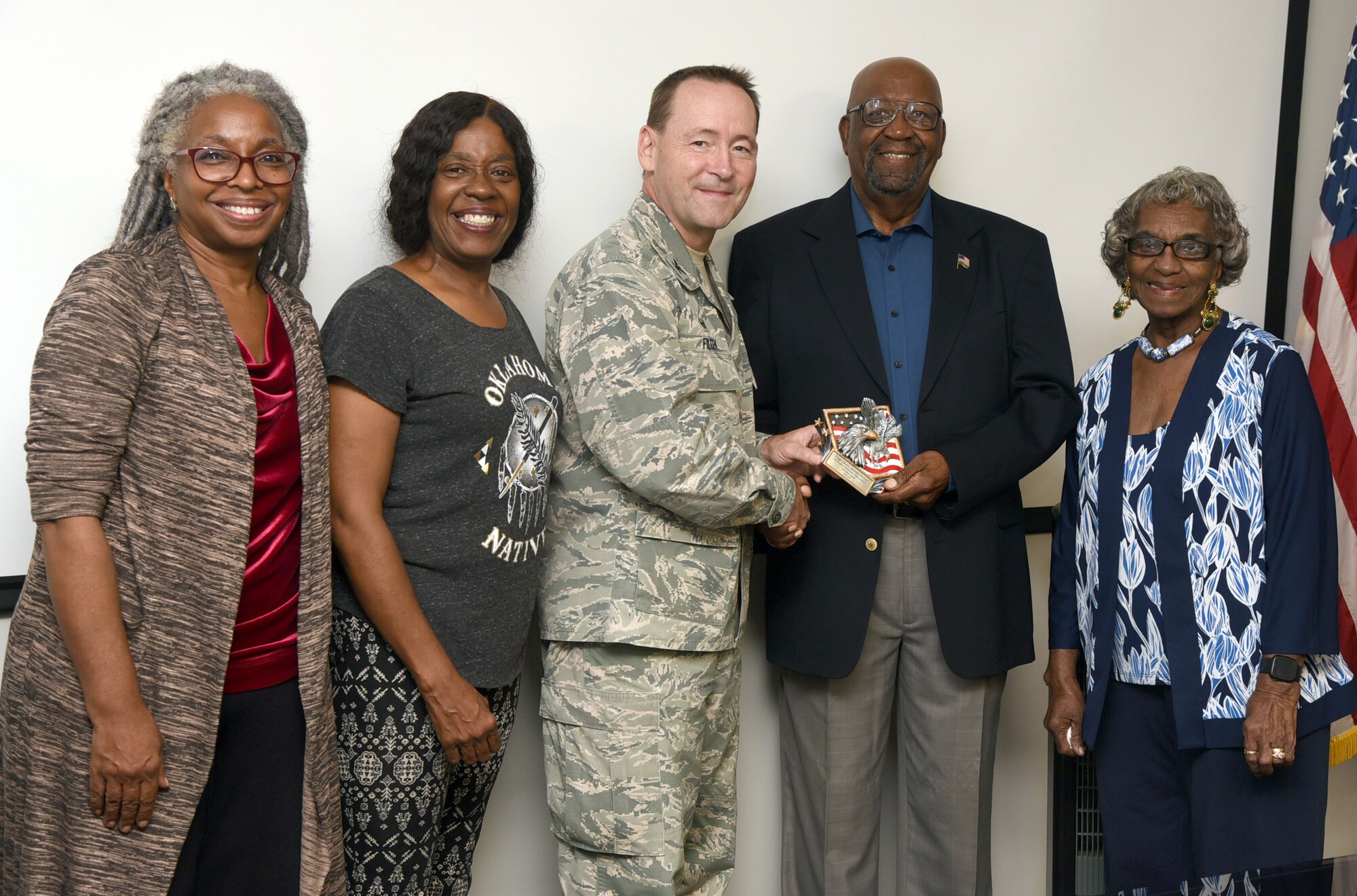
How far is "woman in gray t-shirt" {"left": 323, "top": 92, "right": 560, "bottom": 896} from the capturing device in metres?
1.72

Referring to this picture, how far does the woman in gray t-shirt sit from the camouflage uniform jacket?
10cm

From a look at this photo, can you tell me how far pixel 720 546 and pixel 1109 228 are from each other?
3.53 feet

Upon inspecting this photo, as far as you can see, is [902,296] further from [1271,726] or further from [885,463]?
[1271,726]

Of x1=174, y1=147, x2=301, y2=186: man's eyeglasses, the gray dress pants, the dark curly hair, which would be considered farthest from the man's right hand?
x1=174, y1=147, x2=301, y2=186: man's eyeglasses

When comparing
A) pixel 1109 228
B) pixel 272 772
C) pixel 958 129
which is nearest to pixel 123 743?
pixel 272 772

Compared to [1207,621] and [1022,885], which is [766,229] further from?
[1022,885]

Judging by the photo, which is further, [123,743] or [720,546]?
[720,546]

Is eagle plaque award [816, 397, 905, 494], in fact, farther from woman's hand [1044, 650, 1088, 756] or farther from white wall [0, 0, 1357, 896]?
white wall [0, 0, 1357, 896]

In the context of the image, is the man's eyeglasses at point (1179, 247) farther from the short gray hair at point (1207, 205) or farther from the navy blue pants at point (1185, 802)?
the navy blue pants at point (1185, 802)

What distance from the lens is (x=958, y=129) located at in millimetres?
2865

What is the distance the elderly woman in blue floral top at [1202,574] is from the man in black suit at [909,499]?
204mm

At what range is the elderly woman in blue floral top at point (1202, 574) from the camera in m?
1.94

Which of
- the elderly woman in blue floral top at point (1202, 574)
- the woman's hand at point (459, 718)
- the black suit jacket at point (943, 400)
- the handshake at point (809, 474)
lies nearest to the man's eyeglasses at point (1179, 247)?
the elderly woman in blue floral top at point (1202, 574)

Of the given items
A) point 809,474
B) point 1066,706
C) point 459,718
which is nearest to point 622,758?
point 459,718
